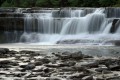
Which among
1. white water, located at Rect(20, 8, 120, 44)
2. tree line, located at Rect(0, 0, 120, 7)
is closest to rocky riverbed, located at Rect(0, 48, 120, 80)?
white water, located at Rect(20, 8, 120, 44)

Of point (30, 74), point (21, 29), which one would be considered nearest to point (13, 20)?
point (21, 29)

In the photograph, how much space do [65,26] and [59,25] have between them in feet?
3.04

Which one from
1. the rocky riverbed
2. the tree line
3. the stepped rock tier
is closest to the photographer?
the rocky riverbed

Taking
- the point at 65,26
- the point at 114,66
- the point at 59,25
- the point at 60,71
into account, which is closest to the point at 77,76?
the point at 60,71

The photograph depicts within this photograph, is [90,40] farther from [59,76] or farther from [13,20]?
[59,76]

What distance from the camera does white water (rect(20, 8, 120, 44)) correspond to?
48031mm

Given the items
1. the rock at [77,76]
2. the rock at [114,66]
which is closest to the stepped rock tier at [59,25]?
the rock at [114,66]

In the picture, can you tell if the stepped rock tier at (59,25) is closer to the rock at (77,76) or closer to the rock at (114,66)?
the rock at (114,66)

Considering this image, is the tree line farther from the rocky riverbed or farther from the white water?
the rocky riverbed

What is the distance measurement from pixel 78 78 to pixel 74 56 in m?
9.41

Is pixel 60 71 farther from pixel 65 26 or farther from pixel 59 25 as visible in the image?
pixel 59 25

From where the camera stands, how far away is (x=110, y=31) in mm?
46938

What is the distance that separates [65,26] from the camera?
50.3 meters

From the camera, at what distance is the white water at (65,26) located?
48.0m
